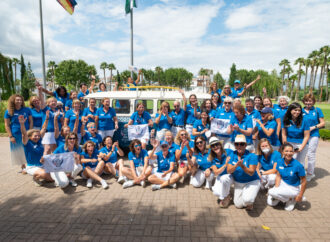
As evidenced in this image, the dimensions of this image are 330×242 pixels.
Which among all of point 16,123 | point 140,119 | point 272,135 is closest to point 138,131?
point 140,119

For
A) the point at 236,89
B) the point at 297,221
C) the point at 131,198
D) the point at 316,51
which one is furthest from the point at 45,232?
the point at 316,51

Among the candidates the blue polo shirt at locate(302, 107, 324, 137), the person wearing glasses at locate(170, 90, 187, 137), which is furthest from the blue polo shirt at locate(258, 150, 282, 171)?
the person wearing glasses at locate(170, 90, 187, 137)

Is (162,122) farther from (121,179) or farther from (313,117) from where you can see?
(313,117)

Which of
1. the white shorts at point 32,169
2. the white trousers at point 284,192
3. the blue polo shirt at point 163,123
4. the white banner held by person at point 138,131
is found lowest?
the white shorts at point 32,169

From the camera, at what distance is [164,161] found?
15.9 ft

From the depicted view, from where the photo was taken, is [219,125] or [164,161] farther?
[219,125]

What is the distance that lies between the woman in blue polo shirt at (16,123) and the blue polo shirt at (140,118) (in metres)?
2.63

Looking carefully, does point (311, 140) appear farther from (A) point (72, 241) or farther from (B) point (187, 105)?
(A) point (72, 241)

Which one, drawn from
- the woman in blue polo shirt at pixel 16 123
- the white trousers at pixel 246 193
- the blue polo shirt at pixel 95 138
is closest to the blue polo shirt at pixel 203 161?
the white trousers at pixel 246 193

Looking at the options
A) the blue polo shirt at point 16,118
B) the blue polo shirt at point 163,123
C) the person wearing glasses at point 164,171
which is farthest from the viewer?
the blue polo shirt at point 163,123

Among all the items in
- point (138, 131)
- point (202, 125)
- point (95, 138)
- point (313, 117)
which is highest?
point (313, 117)

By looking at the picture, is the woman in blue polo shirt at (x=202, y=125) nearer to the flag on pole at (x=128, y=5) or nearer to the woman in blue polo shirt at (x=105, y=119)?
the woman in blue polo shirt at (x=105, y=119)

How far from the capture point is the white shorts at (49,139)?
5191 mm

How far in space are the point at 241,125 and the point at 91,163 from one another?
3724 mm
